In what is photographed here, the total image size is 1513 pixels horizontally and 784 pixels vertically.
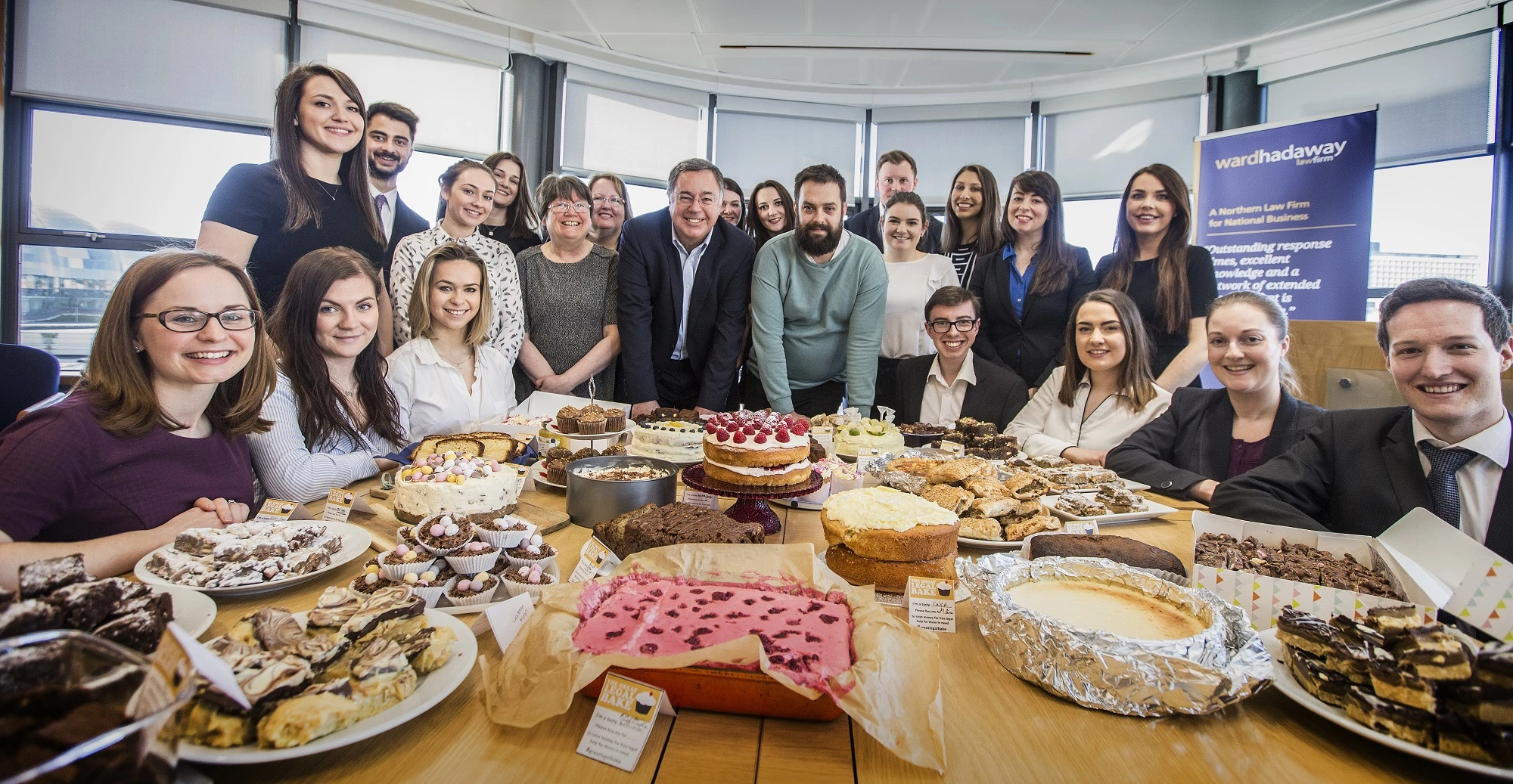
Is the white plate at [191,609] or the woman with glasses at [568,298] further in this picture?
the woman with glasses at [568,298]

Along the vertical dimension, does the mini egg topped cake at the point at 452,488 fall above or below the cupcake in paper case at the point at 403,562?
above

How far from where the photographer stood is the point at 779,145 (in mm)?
9180

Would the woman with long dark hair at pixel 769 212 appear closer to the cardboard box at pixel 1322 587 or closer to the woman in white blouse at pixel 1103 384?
the woman in white blouse at pixel 1103 384

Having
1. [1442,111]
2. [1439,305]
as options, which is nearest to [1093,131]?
[1442,111]

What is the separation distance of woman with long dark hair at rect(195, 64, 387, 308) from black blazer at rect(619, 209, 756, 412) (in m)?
1.56

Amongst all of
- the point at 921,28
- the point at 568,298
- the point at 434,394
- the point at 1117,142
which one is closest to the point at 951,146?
the point at 1117,142

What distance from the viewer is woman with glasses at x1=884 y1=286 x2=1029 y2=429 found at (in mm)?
4062

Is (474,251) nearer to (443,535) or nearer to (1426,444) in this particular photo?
(443,535)

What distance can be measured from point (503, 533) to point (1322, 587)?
165 centimetres

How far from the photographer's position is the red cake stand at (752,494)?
204 cm

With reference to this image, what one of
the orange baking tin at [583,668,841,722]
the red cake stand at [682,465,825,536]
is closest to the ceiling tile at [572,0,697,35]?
the red cake stand at [682,465,825,536]

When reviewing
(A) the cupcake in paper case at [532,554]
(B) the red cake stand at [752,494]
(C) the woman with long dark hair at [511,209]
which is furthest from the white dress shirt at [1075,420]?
(C) the woman with long dark hair at [511,209]

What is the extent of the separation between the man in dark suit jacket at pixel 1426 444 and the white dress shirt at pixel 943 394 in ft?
6.65

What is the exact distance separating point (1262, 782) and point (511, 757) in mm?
1044
